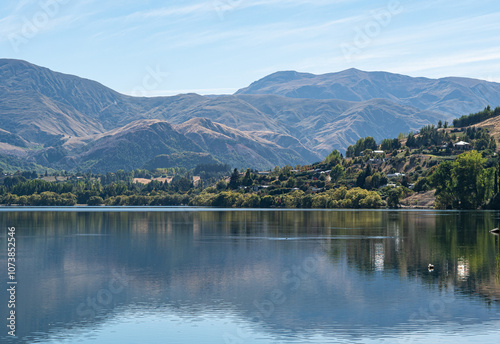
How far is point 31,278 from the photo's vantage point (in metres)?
68.9

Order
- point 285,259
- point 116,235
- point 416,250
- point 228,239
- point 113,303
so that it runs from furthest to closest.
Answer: point 116,235, point 228,239, point 416,250, point 285,259, point 113,303

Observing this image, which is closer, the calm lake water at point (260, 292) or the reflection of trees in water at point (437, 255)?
the calm lake water at point (260, 292)

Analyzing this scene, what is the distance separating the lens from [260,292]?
59031mm

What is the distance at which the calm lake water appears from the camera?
44.0 meters

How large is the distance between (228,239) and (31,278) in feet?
175

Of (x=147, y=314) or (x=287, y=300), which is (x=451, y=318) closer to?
(x=287, y=300)

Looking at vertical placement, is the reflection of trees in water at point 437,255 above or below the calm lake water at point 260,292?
above

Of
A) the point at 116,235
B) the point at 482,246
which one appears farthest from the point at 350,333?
the point at 116,235

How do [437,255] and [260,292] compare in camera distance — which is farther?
[437,255]

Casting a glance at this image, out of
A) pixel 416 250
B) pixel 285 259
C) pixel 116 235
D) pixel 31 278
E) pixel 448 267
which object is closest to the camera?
pixel 31 278

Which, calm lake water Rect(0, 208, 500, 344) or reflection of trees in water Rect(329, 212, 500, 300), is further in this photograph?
reflection of trees in water Rect(329, 212, 500, 300)

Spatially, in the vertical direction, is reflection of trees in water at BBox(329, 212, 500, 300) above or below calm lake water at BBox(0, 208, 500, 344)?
above

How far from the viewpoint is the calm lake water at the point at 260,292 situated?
4397 centimetres

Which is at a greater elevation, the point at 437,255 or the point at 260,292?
the point at 437,255
